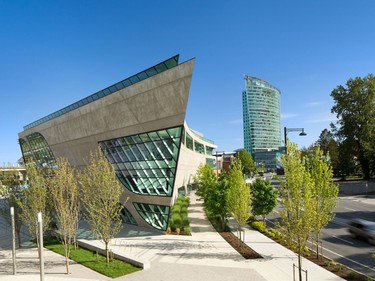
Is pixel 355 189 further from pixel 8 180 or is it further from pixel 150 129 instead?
pixel 8 180

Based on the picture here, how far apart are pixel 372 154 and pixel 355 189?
7200mm

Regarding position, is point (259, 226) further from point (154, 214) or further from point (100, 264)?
point (100, 264)

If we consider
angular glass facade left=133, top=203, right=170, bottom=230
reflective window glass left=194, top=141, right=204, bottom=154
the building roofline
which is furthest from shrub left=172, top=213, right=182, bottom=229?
reflective window glass left=194, top=141, right=204, bottom=154

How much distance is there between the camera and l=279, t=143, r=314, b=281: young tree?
12.9 metres

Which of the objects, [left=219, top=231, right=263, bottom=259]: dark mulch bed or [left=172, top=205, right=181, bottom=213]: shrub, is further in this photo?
[left=172, top=205, right=181, bottom=213]: shrub

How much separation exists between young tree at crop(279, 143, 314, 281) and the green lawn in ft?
29.5

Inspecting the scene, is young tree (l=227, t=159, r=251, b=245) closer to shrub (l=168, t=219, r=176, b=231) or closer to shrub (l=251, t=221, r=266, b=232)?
shrub (l=251, t=221, r=266, b=232)

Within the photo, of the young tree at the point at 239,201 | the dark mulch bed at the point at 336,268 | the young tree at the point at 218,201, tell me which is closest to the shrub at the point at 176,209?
the young tree at the point at 218,201

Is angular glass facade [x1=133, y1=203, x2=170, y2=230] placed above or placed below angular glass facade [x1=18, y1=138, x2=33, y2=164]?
below

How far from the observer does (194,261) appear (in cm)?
1742

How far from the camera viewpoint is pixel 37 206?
63.7ft

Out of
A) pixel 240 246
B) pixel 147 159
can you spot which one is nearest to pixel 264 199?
pixel 240 246

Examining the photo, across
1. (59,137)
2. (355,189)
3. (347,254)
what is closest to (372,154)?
(355,189)

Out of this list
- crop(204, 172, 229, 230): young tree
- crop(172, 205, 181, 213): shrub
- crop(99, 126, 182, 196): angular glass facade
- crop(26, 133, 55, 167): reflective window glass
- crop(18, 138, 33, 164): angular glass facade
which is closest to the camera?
crop(99, 126, 182, 196): angular glass facade
